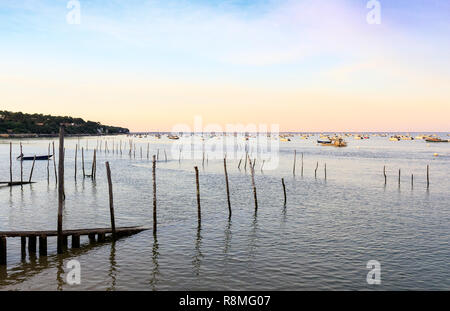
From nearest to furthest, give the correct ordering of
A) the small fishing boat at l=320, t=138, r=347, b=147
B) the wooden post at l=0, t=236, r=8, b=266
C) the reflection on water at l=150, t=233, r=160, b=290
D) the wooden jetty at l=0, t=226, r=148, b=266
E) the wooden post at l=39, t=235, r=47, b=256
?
the reflection on water at l=150, t=233, r=160, b=290 → the wooden post at l=0, t=236, r=8, b=266 → the wooden jetty at l=0, t=226, r=148, b=266 → the wooden post at l=39, t=235, r=47, b=256 → the small fishing boat at l=320, t=138, r=347, b=147

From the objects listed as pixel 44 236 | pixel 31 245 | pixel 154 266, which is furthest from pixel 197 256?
pixel 31 245

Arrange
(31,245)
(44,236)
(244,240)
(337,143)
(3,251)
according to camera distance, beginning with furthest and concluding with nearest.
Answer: (337,143), (244,240), (31,245), (44,236), (3,251)

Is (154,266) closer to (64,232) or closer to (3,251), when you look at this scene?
(64,232)

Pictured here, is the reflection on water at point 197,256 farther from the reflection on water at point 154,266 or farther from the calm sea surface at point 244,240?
the reflection on water at point 154,266

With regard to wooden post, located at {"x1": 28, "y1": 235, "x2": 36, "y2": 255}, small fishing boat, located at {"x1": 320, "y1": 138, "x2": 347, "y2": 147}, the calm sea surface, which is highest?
small fishing boat, located at {"x1": 320, "y1": 138, "x2": 347, "y2": 147}

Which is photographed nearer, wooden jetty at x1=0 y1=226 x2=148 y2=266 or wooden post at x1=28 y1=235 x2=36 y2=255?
wooden jetty at x1=0 y1=226 x2=148 y2=266

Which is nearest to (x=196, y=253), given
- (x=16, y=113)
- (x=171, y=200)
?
(x=171, y=200)

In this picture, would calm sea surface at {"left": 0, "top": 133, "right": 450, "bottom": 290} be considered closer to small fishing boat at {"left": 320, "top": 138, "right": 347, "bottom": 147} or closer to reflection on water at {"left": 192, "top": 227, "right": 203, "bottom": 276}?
reflection on water at {"left": 192, "top": 227, "right": 203, "bottom": 276}

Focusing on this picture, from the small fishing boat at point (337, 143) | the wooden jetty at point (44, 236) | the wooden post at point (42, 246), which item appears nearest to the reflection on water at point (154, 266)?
the wooden jetty at point (44, 236)

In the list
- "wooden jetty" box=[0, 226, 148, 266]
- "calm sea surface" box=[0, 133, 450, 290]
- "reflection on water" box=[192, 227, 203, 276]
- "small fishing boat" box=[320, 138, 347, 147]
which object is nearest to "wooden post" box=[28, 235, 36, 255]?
"wooden jetty" box=[0, 226, 148, 266]

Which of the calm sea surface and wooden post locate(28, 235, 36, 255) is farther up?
wooden post locate(28, 235, 36, 255)

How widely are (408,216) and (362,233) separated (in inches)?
286

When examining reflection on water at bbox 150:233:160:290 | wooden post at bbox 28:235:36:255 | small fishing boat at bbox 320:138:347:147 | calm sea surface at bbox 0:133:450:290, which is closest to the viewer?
reflection on water at bbox 150:233:160:290
